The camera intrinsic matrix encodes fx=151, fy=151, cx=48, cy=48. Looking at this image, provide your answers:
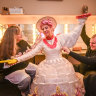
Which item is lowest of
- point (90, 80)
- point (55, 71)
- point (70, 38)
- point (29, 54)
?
point (90, 80)

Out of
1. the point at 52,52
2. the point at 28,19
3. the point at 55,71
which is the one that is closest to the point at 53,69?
the point at 55,71

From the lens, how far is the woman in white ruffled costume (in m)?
1.34

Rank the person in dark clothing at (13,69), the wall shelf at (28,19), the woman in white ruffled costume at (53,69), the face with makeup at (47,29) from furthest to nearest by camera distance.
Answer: the wall shelf at (28,19)
the person in dark clothing at (13,69)
the face with makeup at (47,29)
the woman in white ruffled costume at (53,69)

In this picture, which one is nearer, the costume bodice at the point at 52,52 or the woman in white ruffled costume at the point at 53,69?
the woman in white ruffled costume at the point at 53,69

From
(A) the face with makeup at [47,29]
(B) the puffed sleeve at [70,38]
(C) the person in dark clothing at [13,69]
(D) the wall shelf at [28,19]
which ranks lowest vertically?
(C) the person in dark clothing at [13,69]

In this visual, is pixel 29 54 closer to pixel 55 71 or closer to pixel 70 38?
pixel 55 71

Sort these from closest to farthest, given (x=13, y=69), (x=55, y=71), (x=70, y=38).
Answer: (x=55, y=71)
(x=70, y=38)
(x=13, y=69)

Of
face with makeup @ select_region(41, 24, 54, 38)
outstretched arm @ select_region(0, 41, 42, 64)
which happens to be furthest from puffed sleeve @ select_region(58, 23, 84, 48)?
outstretched arm @ select_region(0, 41, 42, 64)

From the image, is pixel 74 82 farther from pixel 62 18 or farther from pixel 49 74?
pixel 62 18

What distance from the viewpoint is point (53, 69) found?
1.40 meters

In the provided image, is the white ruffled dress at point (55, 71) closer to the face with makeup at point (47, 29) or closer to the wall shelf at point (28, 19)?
the face with makeup at point (47, 29)

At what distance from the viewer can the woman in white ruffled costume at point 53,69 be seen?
134 centimetres

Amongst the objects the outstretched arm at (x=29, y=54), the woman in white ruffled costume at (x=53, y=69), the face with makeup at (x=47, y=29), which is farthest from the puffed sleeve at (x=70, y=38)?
the outstretched arm at (x=29, y=54)

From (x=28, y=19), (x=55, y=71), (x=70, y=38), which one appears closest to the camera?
(x=55, y=71)
